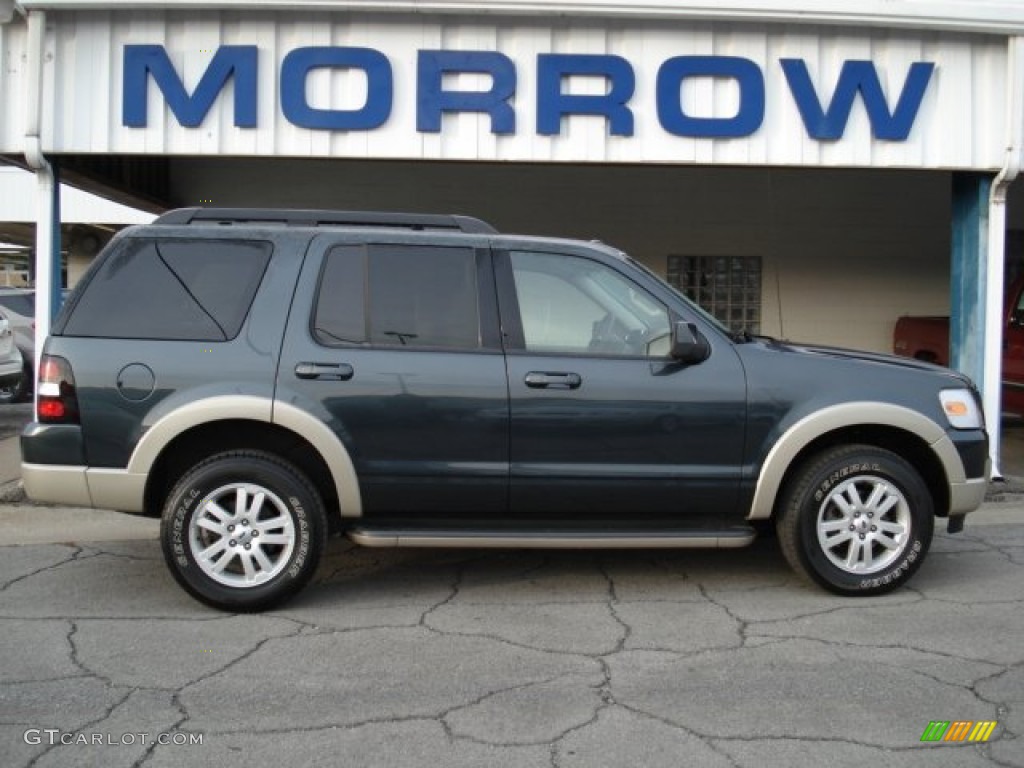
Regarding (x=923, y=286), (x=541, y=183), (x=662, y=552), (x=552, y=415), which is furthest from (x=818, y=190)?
(x=552, y=415)

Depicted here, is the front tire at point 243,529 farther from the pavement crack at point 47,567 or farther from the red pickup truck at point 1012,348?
the red pickup truck at point 1012,348

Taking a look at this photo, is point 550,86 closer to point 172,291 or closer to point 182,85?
point 182,85

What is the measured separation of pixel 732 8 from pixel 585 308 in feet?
12.9

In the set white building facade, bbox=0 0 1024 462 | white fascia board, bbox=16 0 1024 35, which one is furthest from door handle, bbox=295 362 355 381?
white fascia board, bbox=16 0 1024 35

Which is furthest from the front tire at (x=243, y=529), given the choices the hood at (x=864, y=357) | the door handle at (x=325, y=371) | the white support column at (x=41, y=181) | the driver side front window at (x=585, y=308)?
the white support column at (x=41, y=181)

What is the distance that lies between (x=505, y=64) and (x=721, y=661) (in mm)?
5280

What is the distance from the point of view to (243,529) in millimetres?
4922

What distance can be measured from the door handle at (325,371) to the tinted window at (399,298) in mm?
143

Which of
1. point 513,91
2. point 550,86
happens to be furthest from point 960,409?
point 513,91

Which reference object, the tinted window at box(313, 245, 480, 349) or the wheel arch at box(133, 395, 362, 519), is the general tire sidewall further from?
the wheel arch at box(133, 395, 362, 519)

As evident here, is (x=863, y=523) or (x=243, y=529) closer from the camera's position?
(x=243, y=529)

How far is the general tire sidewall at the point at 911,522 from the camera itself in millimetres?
5121

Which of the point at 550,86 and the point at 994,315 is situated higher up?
the point at 550,86

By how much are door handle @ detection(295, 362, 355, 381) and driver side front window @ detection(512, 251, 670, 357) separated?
3.07 ft
